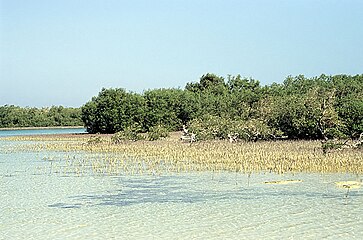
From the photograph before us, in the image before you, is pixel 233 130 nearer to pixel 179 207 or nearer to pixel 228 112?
pixel 228 112

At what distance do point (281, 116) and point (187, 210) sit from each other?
67.1 ft

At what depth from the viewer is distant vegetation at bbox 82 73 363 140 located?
28.6 m

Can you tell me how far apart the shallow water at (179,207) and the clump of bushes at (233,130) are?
13.0 metres

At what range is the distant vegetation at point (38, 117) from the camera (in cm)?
7162

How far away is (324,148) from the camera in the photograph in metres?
21.2

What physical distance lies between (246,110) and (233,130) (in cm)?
749

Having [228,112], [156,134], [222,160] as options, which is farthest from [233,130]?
[228,112]

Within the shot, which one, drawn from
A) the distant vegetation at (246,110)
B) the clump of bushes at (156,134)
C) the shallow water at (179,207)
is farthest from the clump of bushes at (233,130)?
the shallow water at (179,207)

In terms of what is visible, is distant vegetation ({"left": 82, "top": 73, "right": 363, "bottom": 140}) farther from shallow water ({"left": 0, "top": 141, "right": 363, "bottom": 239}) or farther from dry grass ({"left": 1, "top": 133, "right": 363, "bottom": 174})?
shallow water ({"left": 0, "top": 141, "right": 363, "bottom": 239})

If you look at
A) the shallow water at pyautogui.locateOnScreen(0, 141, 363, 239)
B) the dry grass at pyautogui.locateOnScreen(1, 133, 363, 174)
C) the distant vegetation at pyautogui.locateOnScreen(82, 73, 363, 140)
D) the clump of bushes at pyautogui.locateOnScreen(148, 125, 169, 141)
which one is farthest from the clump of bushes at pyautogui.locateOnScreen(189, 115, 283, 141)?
the shallow water at pyautogui.locateOnScreen(0, 141, 363, 239)

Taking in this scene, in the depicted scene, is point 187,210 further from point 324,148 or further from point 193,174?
point 324,148

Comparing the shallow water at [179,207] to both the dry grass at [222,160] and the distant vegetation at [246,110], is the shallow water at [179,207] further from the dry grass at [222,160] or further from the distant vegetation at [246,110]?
the distant vegetation at [246,110]

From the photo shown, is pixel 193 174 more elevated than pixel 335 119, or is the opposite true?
pixel 335 119

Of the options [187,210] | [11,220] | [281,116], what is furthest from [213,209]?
[281,116]
